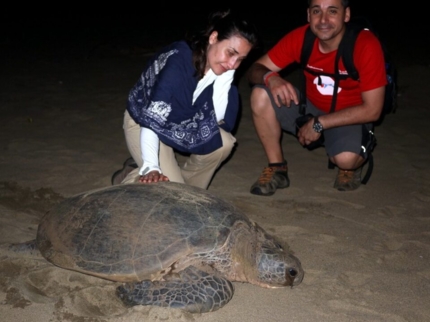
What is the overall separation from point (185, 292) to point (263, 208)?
115 centimetres

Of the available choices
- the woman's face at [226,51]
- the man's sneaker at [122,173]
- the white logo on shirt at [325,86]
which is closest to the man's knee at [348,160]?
the white logo on shirt at [325,86]

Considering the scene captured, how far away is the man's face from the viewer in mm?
2967

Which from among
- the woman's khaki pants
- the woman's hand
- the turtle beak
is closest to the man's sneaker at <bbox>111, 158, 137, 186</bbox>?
the woman's khaki pants

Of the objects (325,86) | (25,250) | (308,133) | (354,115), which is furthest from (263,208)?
(25,250)

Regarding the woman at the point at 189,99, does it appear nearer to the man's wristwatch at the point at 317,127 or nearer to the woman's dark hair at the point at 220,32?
the woman's dark hair at the point at 220,32

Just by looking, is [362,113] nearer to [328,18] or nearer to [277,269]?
[328,18]

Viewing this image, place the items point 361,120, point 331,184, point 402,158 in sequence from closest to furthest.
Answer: point 361,120, point 331,184, point 402,158

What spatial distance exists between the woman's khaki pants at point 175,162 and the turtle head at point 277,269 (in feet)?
3.06

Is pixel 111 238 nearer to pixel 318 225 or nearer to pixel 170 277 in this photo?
pixel 170 277

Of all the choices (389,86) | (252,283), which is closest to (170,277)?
(252,283)

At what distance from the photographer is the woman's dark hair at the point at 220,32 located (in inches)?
92.0

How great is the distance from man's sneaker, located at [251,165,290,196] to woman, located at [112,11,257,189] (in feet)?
1.51

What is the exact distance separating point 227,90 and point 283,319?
135cm

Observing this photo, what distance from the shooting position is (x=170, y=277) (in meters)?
2.12
